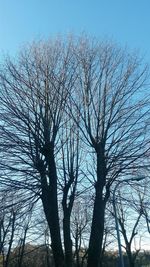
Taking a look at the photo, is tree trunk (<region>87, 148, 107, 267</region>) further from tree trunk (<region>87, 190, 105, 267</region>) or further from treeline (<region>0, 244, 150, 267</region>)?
treeline (<region>0, 244, 150, 267</region>)

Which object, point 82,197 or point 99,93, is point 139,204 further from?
point 99,93

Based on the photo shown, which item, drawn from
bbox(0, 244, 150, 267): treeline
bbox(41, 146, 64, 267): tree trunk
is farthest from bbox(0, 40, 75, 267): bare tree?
bbox(0, 244, 150, 267): treeline

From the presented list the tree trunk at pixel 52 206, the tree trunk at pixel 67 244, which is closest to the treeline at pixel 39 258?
the tree trunk at pixel 67 244

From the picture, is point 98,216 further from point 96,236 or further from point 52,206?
point 52,206

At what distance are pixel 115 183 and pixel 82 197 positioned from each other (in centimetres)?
166

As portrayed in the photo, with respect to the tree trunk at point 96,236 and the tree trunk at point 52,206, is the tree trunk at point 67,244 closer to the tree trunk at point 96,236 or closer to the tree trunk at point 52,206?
the tree trunk at point 52,206

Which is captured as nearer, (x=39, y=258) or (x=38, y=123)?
(x=38, y=123)

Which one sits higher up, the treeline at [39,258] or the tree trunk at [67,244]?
the treeline at [39,258]

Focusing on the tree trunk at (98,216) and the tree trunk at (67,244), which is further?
the tree trunk at (67,244)

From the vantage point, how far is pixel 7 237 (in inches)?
1540

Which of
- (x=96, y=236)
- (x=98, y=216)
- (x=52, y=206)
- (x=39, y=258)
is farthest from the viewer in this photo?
(x=39, y=258)

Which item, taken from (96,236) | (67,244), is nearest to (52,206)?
(96,236)

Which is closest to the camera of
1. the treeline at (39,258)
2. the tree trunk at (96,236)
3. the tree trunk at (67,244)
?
the tree trunk at (96,236)

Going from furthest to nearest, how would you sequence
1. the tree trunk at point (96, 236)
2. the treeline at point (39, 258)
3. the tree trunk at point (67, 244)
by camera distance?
the treeline at point (39, 258)
the tree trunk at point (67, 244)
the tree trunk at point (96, 236)
